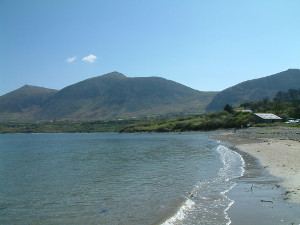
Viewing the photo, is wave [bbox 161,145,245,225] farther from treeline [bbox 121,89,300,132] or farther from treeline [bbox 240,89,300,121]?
treeline [bbox 240,89,300,121]

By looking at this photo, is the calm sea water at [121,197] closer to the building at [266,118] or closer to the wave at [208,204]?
the wave at [208,204]

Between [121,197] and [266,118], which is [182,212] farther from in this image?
[266,118]

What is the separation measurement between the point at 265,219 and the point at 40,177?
60.5 feet

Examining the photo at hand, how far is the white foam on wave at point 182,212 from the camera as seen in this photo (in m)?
10.8

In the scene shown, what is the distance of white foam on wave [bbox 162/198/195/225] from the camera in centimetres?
1084

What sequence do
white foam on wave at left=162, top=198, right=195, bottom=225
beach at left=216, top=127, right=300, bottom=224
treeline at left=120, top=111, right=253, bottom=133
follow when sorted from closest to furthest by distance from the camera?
beach at left=216, top=127, right=300, bottom=224
white foam on wave at left=162, top=198, right=195, bottom=225
treeline at left=120, top=111, right=253, bottom=133

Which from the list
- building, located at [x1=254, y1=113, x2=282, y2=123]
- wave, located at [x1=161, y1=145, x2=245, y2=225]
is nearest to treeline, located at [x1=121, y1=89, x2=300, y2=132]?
building, located at [x1=254, y1=113, x2=282, y2=123]

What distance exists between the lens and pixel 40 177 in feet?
74.6

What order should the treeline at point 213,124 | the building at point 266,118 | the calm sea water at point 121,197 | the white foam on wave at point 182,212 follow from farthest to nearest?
the treeline at point 213,124
the building at point 266,118
the calm sea water at point 121,197
the white foam on wave at point 182,212

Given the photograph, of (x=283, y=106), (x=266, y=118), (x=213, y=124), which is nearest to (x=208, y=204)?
(x=266, y=118)

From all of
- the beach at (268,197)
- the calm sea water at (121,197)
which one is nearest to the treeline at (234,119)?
the beach at (268,197)

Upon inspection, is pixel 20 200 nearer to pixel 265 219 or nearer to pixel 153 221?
pixel 153 221

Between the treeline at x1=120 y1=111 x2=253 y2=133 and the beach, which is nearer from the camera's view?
the beach

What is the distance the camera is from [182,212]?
11.8m
